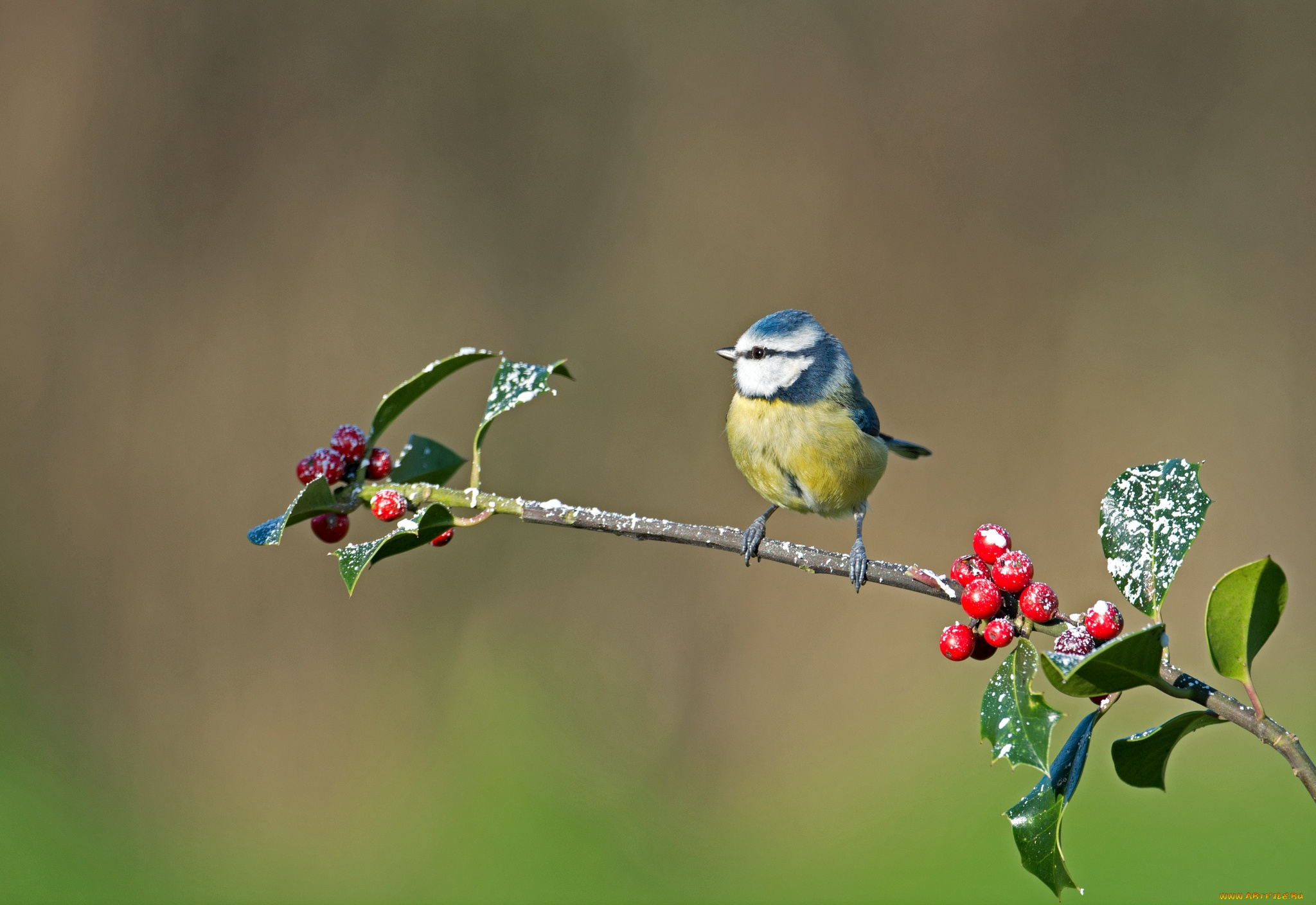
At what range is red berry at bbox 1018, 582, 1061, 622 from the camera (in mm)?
754

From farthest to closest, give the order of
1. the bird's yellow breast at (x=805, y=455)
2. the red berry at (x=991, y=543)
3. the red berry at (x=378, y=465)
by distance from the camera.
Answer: the bird's yellow breast at (x=805, y=455) < the red berry at (x=378, y=465) < the red berry at (x=991, y=543)

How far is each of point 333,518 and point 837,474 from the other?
1.08 meters

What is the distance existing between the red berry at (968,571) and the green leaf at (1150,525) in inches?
4.0

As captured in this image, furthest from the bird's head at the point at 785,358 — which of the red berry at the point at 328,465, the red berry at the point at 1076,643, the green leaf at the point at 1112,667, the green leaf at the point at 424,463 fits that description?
the green leaf at the point at 1112,667

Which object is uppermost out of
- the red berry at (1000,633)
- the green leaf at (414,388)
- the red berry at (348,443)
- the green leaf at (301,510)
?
the green leaf at (414,388)

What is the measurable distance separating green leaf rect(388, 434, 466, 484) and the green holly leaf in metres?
0.20

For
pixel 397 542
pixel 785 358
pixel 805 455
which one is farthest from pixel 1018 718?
pixel 785 358

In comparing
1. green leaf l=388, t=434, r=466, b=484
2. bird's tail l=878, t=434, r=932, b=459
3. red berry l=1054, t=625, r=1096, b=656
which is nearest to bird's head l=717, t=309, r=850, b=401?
bird's tail l=878, t=434, r=932, b=459

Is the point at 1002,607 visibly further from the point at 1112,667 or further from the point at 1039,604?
the point at 1112,667

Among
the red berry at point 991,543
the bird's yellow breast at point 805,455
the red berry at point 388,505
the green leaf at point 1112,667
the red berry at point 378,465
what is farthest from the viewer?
the bird's yellow breast at point 805,455

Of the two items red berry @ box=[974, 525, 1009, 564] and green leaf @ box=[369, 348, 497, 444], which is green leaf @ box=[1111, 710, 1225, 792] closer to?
red berry @ box=[974, 525, 1009, 564]

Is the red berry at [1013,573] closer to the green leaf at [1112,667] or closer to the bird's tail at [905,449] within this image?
the green leaf at [1112,667]

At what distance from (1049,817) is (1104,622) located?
0.48 ft

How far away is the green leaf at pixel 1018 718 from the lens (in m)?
0.71
